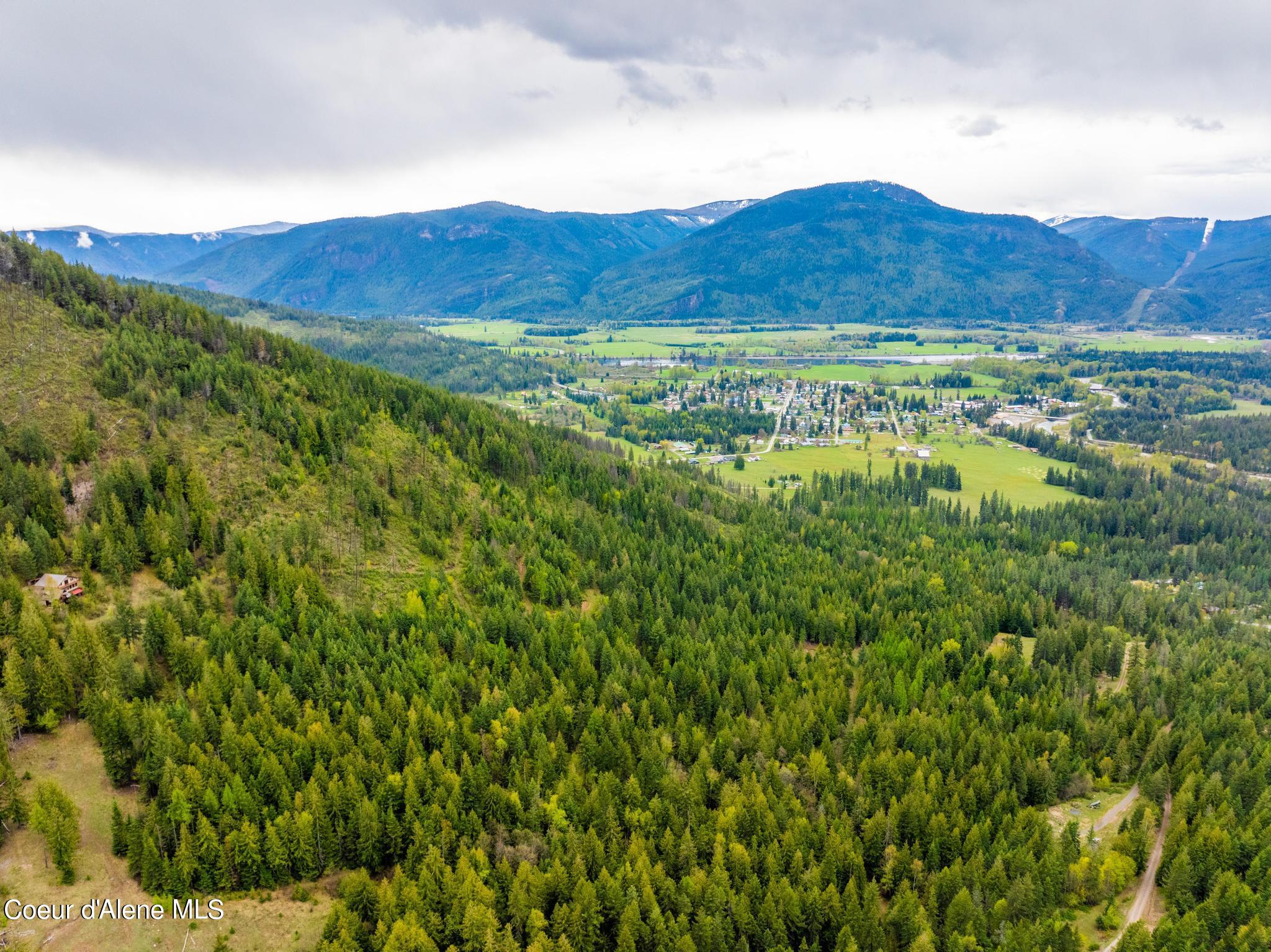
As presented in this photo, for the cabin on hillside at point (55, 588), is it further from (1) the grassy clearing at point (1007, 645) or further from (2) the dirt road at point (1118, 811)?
(1) the grassy clearing at point (1007, 645)

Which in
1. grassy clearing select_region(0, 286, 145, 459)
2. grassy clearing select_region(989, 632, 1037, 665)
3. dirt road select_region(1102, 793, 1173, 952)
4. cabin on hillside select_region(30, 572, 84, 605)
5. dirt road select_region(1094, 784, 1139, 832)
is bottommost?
dirt road select_region(1102, 793, 1173, 952)

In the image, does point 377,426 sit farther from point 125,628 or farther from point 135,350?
point 125,628

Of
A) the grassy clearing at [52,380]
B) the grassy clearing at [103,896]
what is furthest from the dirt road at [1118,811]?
the grassy clearing at [52,380]

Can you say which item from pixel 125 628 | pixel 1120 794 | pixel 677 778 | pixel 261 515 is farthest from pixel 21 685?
pixel 1120 794

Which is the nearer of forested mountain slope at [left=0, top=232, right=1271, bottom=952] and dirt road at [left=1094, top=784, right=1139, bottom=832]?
forested mountain slope at [left=0, top=232, right=1271, bottom=952]

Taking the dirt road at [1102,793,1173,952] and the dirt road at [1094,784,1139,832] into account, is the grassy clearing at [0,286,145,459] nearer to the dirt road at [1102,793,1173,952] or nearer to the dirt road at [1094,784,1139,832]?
the dirt road at [1102,793,1173,952]

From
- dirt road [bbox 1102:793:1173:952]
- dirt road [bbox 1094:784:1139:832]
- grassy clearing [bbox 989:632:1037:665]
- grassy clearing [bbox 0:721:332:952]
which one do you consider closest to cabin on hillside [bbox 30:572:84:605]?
grassy clearing [bbox 0:721:332:952]

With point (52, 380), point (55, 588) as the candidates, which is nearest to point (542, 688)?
point (55, 588)
